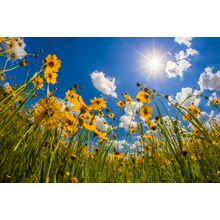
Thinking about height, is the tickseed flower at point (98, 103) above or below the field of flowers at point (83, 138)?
above

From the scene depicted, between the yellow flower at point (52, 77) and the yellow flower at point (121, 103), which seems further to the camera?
the yellow flower at point (121, 103)

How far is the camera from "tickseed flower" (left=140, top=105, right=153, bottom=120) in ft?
6.33

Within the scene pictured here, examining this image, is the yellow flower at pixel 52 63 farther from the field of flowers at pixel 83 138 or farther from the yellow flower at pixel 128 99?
the yellow flower at pixel 128 99

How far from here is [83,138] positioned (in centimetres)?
139

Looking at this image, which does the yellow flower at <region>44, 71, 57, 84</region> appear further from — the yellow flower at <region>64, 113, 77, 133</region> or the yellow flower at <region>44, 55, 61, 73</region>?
the yellow flower at <region>64, 113, 77, 133</region>

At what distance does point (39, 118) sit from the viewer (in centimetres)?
111

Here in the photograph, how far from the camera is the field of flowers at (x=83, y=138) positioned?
3.77ft

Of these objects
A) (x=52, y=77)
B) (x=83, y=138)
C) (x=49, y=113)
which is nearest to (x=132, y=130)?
(x=52, y=77)

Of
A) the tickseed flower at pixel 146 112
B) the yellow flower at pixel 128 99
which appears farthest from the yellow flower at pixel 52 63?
the tickseed flower at pixel 146 112

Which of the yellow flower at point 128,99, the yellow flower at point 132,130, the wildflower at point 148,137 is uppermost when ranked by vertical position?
the yellow flower at point 128,99

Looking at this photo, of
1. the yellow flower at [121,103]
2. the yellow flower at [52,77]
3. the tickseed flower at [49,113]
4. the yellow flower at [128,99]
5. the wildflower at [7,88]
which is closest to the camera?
the tickseed flower at [49,113]
